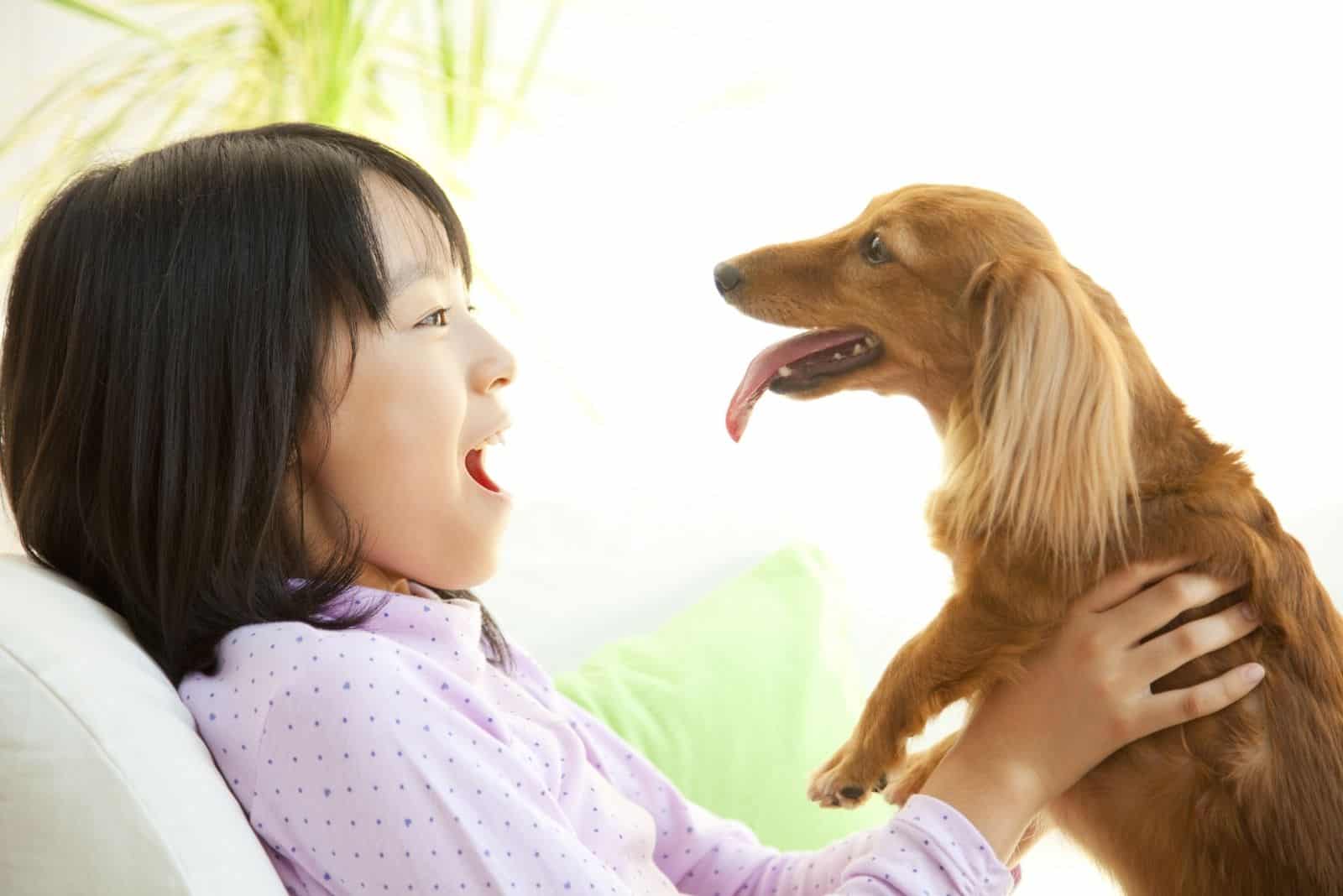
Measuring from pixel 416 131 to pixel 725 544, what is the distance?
3.23 ft

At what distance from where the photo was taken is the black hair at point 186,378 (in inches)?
34.5

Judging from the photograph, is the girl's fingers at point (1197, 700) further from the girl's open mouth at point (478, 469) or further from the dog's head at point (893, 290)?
the girl's open mouth at point (478, 469)

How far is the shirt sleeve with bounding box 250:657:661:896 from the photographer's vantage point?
782 millimetres

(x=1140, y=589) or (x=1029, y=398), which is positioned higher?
(x=1029, y=398)

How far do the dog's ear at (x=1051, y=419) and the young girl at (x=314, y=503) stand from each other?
0.25 m

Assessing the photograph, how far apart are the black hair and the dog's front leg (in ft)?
1.64

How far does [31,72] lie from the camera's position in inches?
88.4

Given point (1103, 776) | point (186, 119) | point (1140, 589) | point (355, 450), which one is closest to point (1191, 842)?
point (1103, 776)

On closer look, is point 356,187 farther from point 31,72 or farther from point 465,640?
point 31,72

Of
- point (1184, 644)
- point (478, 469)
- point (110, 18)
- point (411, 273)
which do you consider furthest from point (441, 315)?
point (110, 18)

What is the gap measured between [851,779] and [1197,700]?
32 centimetres

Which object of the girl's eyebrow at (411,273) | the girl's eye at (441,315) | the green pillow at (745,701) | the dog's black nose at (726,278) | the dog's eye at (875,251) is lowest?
the green pillow at (745,701)

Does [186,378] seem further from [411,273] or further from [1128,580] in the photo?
[1128,580]

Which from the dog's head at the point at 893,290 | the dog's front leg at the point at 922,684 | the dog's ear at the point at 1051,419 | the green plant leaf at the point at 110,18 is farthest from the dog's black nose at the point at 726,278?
the green plant leaf at the point at 110,18
